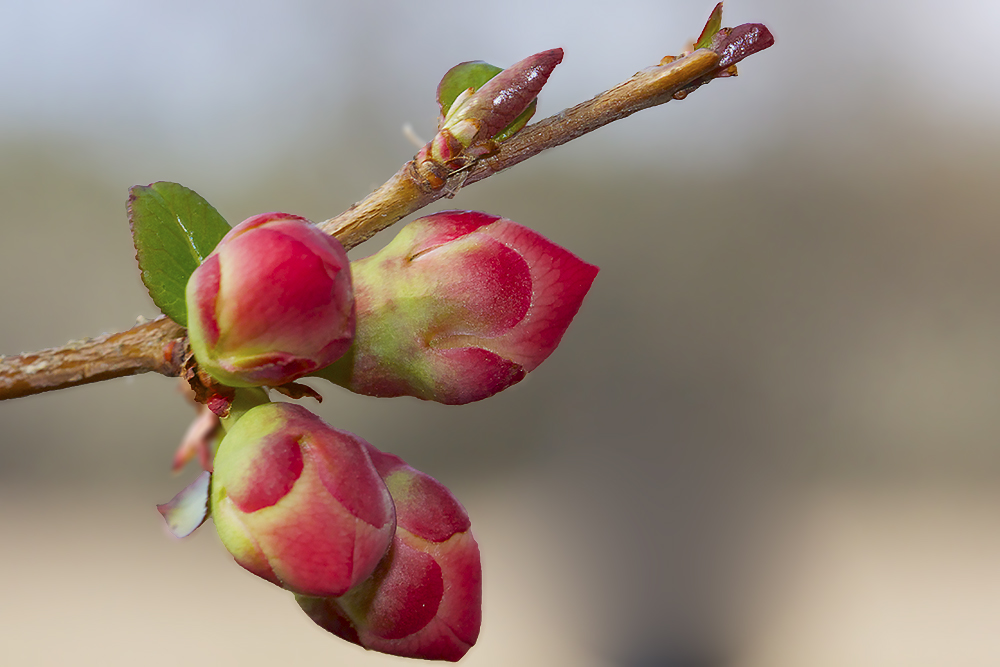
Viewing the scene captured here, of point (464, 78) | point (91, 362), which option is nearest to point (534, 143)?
point (464, 78)

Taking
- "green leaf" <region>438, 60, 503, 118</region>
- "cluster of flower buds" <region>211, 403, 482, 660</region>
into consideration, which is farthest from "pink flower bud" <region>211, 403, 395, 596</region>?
"green leaf" <region>438, 60, 503, 118</region>

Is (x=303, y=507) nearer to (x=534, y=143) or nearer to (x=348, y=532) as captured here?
(x=348, y=532)

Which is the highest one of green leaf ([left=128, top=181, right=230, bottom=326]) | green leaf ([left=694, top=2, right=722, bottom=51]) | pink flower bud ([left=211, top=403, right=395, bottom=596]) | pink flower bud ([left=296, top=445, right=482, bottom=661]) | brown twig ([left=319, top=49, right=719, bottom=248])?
green leaf ([left=694, top=2, right=722, bottom=51])

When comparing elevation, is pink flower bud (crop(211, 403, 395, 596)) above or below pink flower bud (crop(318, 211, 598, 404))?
below

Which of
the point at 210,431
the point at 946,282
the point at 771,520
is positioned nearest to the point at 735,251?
the point at 946,282

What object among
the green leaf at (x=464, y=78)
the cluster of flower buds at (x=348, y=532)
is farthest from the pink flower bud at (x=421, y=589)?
the green leaf at (x=464, y=78)

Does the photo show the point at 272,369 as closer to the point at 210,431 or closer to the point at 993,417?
the point at 210,431

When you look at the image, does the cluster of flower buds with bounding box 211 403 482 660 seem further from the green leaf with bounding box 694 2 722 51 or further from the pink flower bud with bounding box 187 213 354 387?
the green leaf with bounding box 694 2 722 51
